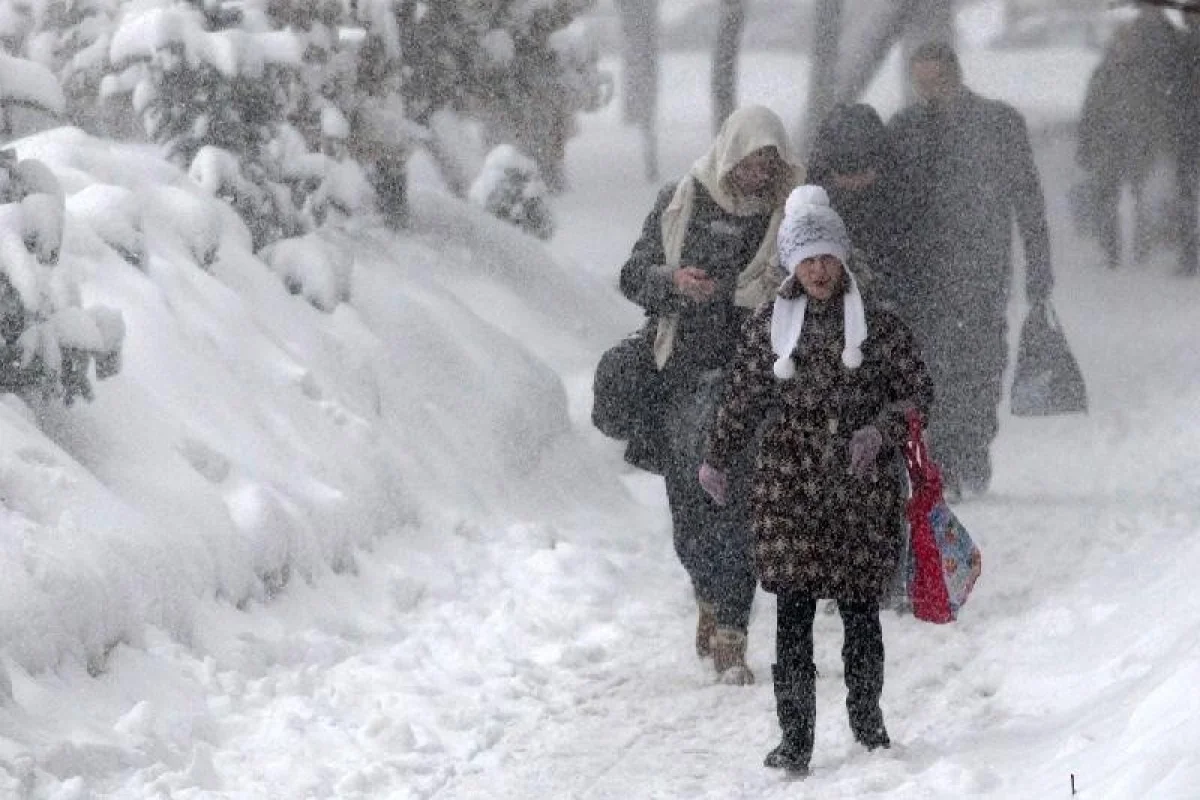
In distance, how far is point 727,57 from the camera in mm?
21078

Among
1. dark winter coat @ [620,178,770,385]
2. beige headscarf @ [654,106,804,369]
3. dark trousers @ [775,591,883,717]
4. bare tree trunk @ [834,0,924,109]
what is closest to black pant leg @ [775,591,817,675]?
dark trousers @ [775,591,883,717]

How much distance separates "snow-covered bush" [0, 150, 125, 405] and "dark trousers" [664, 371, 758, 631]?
6.48 feet

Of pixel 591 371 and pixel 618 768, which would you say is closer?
pixel 618 768

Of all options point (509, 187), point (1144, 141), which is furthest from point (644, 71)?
point (1144, 141)

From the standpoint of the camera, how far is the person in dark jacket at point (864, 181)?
900 cm

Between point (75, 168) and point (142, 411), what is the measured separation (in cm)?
216

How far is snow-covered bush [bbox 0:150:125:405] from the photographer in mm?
7543

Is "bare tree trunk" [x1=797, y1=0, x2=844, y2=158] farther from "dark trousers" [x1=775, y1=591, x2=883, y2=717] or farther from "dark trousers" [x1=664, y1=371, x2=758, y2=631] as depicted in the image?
"dark trousers" [x1=775, y1=591, x2=883, y2=717]

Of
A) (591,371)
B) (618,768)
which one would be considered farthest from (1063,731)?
(591,371)

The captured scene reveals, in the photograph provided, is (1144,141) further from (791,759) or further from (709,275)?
(791,759)

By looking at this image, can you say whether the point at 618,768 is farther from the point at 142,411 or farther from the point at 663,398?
the point at 142,411

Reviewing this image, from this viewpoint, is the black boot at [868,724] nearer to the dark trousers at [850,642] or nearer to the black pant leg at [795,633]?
the dark trousers at [850,642]

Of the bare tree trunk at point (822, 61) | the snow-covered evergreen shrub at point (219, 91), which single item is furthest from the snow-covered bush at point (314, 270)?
the bare tree trunk at point (822, 61)

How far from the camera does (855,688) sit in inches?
256
